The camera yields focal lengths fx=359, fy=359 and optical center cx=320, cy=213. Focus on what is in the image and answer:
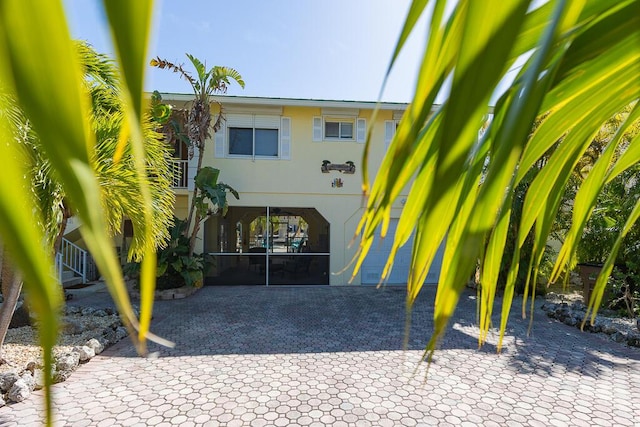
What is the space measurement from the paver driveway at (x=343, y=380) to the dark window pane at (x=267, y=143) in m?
6.11

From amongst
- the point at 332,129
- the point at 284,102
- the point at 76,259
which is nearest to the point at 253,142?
the point at 284,102

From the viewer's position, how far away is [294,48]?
4.91 feet

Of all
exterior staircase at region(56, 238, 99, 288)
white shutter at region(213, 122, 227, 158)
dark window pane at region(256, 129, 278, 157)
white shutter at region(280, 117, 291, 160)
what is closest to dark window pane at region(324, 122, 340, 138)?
white shutter at region(280, 117, 291, 160)

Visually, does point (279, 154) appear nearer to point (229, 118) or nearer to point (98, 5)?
point (229, 118)

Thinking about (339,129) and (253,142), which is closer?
(253,142)

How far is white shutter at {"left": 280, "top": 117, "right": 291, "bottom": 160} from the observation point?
1177cm

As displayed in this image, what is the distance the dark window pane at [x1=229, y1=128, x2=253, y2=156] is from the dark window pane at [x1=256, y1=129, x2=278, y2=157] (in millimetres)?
259

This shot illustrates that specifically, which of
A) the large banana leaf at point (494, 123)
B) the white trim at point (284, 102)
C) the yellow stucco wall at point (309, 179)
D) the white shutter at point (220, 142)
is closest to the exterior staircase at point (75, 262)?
the yellow stucco wall at point (309, 179)

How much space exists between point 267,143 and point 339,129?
2.46 metres

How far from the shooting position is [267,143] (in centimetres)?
1189

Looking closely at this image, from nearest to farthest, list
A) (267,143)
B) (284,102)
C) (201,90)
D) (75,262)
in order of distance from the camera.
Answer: (201,90) < (284,102) < (75,262) < (267,143)

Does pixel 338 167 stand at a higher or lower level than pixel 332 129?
lower

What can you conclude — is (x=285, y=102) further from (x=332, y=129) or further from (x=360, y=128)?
(x=360, y=128)

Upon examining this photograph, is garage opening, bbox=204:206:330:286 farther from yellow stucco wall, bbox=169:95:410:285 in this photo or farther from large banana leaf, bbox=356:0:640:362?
large banana leaf, bbox=356:0:640:362
